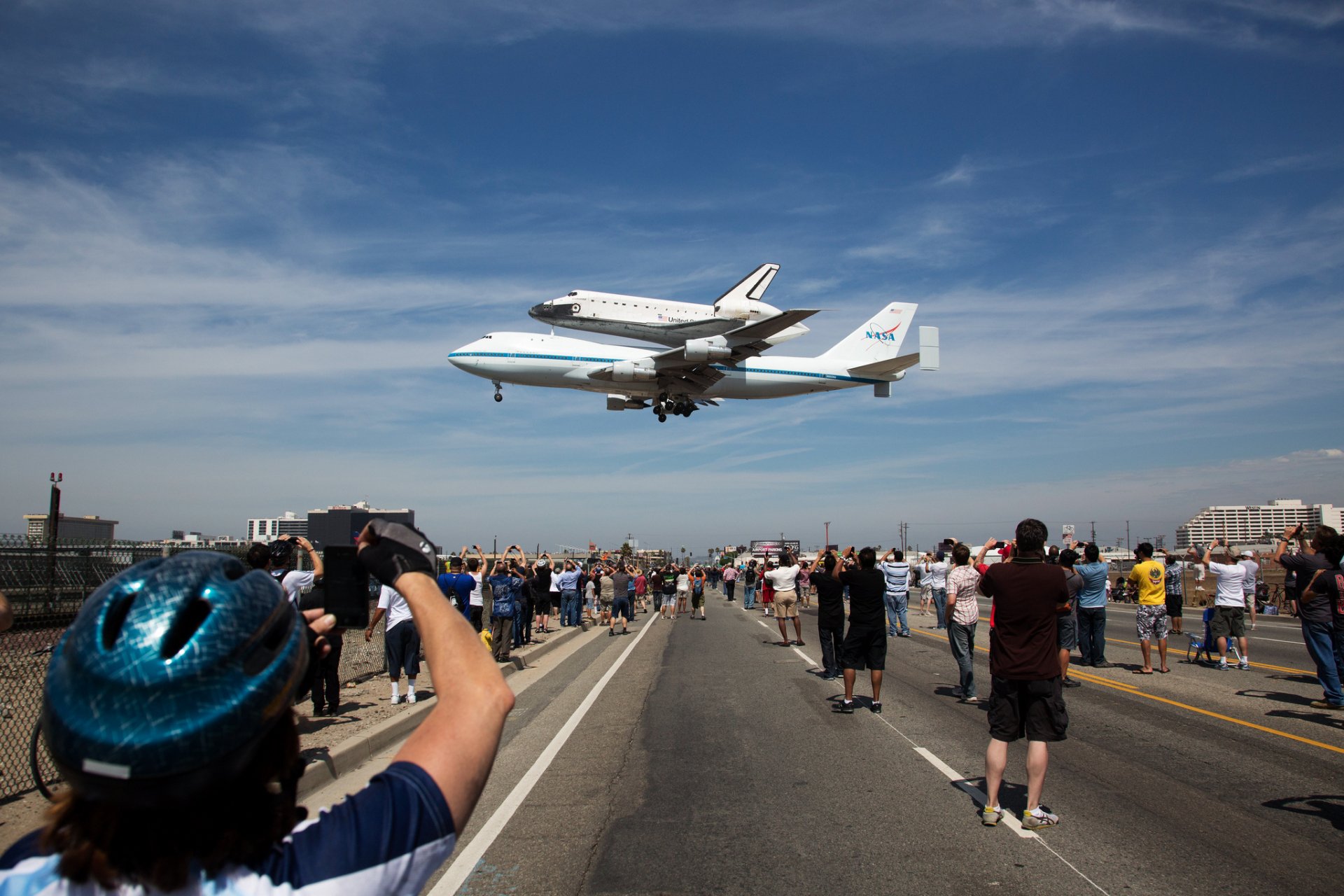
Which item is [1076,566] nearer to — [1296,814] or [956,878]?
[1296,814]

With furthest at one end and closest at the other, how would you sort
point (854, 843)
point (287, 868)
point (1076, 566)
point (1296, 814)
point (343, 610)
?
point (1076, 566) → point (1296, 814) → point (854, 843) → point (343, 610) → point (287, 868)

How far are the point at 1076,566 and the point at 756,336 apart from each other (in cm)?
1673

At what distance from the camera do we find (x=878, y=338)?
3772 centimetres

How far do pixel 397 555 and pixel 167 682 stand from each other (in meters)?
0.56

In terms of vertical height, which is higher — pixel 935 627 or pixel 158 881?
pixel 158 881

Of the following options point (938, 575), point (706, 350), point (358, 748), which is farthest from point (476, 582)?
point (706, 350)

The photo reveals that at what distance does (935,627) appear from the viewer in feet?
73.5

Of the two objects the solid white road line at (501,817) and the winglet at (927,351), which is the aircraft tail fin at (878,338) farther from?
the solid white road line at (501,817)

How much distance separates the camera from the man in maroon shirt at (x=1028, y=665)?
19.7 ft

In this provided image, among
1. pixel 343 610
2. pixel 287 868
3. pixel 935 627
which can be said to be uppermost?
pixel 343 610

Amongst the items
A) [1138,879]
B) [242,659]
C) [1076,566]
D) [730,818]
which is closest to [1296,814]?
[1138,879]

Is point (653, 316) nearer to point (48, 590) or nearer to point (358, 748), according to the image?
point (48, 590)

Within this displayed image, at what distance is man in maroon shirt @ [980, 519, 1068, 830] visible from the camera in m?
6.01

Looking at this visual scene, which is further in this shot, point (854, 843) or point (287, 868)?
point (854, 843)
